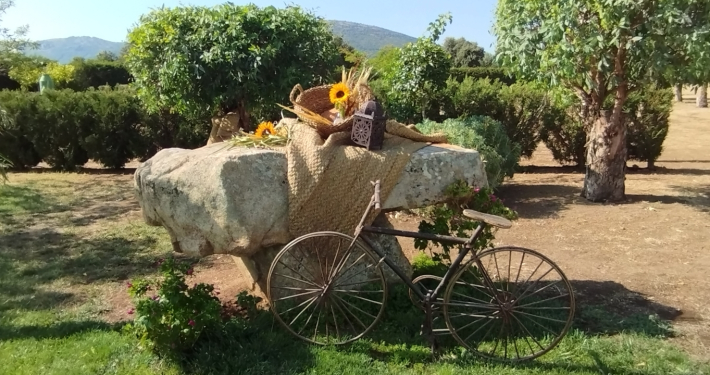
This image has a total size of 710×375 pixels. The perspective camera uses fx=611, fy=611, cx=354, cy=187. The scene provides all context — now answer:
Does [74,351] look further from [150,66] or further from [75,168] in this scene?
[75,168]

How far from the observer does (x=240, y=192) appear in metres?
3.99

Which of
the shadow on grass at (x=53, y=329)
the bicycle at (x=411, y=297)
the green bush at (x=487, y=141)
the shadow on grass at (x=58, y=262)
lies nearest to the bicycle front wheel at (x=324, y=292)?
the bicycle at (x=411, y=297)

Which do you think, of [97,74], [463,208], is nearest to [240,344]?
[463,208]

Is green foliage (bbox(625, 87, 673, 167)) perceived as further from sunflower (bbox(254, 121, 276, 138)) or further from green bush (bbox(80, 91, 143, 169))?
green bush (bbox(80, 91, 143, 169))

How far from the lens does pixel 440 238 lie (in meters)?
3.76

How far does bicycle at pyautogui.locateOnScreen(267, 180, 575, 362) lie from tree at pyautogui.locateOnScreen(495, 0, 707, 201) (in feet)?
12.3

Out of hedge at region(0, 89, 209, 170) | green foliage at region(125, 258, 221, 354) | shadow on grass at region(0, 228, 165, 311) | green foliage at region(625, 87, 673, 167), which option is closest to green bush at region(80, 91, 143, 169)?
hedge at region(0, 89, 209, 170)

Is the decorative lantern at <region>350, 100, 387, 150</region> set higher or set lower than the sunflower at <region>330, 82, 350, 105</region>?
lower

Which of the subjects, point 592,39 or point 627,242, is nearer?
point 627,242

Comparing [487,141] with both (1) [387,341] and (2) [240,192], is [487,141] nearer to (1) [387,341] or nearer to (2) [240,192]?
(1) [387,341]

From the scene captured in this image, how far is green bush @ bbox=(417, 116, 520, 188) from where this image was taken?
25.9ft

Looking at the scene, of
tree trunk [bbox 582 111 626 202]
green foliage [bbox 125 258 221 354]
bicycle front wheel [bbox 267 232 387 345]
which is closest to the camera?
green foliage [bbox 125 258 221 354]

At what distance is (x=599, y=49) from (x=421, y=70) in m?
3.03

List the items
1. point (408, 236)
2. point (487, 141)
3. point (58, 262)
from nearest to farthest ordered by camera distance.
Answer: point (408, 236) → point (58, 262) → point (487, 141)
